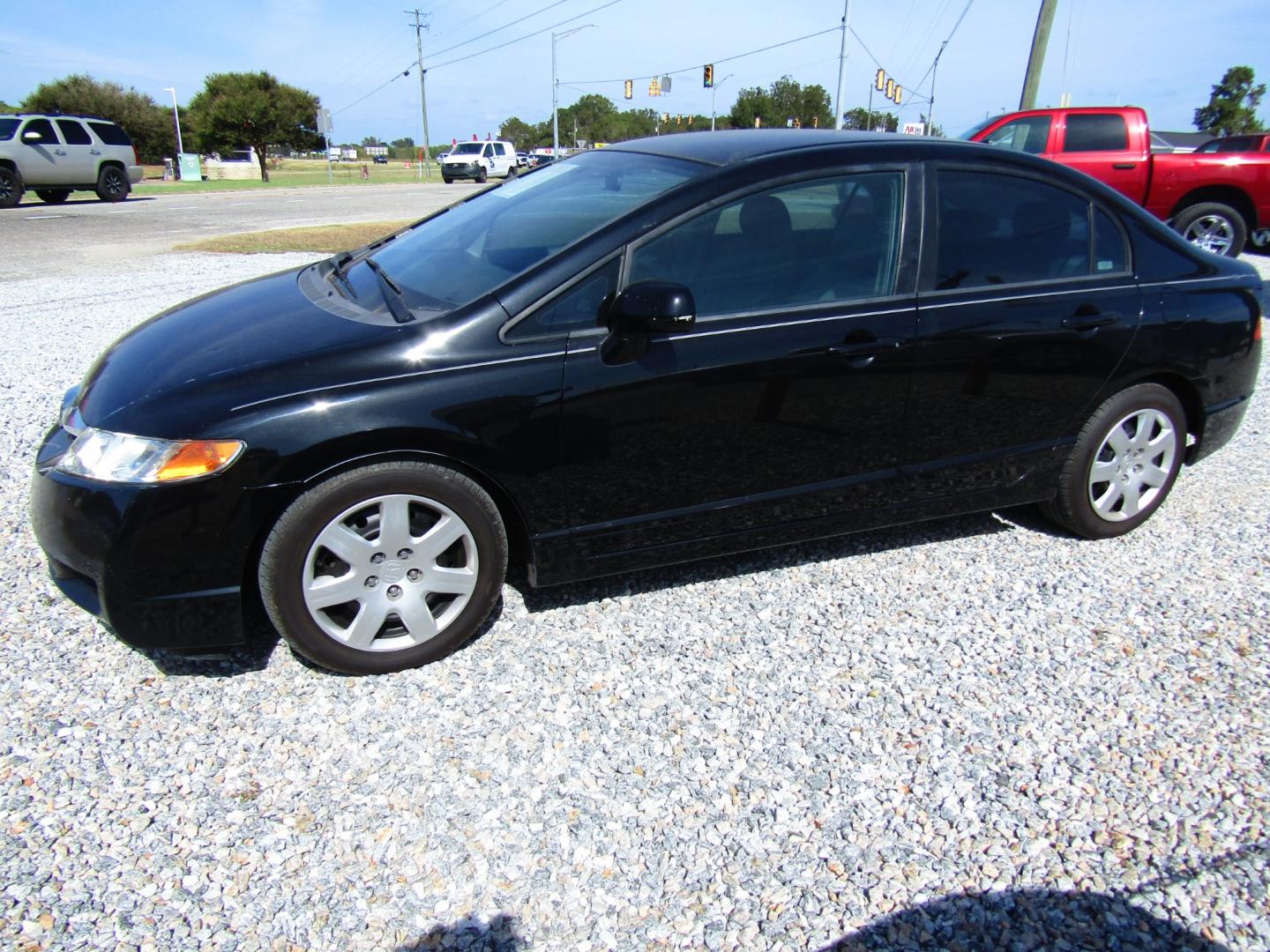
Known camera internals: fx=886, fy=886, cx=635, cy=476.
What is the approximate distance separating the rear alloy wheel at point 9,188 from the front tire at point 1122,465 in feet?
78.8

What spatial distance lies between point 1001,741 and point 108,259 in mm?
13264

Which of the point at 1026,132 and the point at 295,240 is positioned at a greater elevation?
the point at 1026,132

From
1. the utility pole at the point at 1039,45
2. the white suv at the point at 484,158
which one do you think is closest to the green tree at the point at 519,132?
the white suv at the point at 484,158

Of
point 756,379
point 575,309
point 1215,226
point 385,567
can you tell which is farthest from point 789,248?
point 1215,226

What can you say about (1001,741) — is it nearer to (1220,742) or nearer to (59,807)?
(1220,742)

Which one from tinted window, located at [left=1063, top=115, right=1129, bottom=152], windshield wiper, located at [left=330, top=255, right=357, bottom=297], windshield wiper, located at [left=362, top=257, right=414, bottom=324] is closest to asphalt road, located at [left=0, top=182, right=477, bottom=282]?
windshield wiper, located at [left=330, top=255, right=357, bottom=297]

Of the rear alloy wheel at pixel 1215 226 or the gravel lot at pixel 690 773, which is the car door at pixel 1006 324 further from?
the rear alloy wheel at pixel 1215 226

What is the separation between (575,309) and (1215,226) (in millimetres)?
11874

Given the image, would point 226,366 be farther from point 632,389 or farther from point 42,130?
point 42,130

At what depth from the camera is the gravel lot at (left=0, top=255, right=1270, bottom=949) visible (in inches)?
82.9

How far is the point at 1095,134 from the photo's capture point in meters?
11.1

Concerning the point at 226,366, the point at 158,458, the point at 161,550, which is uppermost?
the point at 226,366

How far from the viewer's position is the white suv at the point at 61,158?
66.6ft

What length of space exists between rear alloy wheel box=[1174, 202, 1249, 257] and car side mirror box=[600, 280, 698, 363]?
36.7ft
